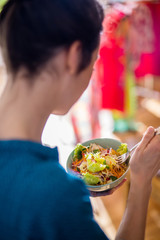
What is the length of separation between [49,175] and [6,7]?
354 millimetres

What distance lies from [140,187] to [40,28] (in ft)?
1.61

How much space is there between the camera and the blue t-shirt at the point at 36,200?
47 centimetres

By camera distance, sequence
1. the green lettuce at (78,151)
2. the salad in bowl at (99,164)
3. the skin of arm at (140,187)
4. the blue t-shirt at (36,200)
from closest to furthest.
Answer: the blue t-shirt at (36,200)
the skin of arm at (140,187)
the salad in bowl at (99,164)
the green lettuce at (78,151)

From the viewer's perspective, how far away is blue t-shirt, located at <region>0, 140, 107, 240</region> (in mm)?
470

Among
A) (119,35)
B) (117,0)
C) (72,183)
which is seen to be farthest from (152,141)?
(117,0)

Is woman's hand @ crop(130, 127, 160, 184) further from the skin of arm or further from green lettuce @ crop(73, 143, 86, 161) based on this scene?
green lettuce @ crop(73, 143, 86, 161)

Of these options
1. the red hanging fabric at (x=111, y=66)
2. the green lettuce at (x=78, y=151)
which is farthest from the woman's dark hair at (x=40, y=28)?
the red hanging fabric at (x=111, y=66)

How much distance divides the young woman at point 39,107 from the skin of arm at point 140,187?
0.65 ft

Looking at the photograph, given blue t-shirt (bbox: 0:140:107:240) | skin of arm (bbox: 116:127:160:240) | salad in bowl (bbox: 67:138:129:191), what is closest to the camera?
blue t-shirt (bbox: 0:140:107:240)

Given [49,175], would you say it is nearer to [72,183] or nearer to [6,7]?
[72,183]

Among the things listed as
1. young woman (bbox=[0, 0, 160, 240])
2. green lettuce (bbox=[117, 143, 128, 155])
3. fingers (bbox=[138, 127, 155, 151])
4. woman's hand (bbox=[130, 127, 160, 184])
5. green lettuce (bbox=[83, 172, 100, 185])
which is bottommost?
green lettuce (bbox=[83, 172, 100, 185])

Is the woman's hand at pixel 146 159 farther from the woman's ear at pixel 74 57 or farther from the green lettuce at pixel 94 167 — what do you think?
the woman's ear at pixel 74 57

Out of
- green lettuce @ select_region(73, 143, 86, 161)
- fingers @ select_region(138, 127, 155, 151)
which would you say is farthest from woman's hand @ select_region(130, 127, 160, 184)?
green lettuce @ select_region(73, 143, 86, 161)

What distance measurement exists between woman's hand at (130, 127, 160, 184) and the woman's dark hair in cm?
35
